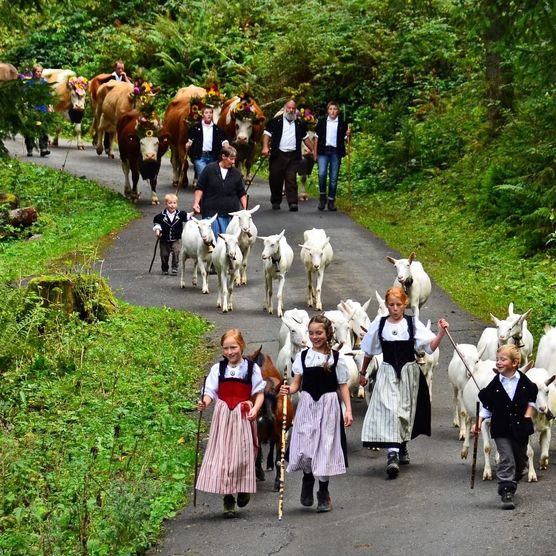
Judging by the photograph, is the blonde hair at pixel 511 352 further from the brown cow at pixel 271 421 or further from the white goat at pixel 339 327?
the white goat at pixel 339 327

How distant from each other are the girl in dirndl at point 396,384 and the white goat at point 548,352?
75.6 inches

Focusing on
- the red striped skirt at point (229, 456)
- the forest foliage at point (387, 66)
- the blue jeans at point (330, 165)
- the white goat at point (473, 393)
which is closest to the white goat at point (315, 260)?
the forest foliage at point (387, 66)

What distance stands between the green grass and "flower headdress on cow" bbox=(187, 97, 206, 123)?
2.29m

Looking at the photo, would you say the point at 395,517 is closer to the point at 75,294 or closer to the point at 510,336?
the point at 510,336

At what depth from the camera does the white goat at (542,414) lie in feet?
38.8

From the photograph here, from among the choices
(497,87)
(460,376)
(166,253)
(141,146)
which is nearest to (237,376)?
(460,376)

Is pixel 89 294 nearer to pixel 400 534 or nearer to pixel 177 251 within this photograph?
pixel 177 251

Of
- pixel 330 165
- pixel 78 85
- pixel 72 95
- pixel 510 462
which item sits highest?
pixel 78 85

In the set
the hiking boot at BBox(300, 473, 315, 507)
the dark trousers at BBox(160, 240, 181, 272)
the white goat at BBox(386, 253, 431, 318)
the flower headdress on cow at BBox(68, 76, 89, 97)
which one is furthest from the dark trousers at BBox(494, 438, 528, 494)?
the flower headdress on cow at BBox(68, 76, 89, 97)

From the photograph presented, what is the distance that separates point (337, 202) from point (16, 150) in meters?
10.9

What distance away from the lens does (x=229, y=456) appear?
36.8ft

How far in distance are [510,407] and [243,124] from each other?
17829 mm

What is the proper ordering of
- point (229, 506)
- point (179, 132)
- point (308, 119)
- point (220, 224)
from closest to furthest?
point (229, 506)
point (220, 224)
point (308, 119)
point (179, 132)

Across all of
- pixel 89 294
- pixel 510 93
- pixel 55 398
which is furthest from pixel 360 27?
pixel 55 398
